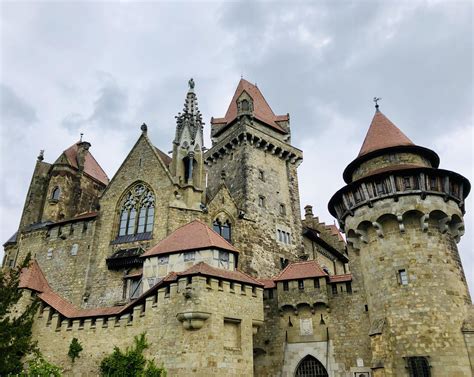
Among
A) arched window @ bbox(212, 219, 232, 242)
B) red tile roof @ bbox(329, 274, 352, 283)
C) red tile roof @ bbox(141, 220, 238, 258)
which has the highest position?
arched window @ bbox(212, 219, 232, 242)

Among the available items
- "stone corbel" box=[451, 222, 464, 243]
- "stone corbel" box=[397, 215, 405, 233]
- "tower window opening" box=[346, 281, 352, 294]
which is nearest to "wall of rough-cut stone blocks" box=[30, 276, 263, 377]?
"tower window opening" box=[346, 281, 352, 294]

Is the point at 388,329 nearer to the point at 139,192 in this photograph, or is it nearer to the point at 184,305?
the point at 184,305

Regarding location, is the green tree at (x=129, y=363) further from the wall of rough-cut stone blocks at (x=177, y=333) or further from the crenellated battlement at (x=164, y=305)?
the crenellated battlement at (x=164, y=305)

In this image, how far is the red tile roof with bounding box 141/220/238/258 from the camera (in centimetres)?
2144

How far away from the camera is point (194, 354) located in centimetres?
1786

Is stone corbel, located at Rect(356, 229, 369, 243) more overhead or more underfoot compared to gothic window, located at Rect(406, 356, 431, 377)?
more overhead

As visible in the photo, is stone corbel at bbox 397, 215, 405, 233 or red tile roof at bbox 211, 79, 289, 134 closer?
stone corbel at bbox 397, 215, 405, 233

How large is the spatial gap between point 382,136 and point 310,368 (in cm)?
1234

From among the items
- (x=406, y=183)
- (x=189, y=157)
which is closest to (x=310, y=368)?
(x=406, y=183)

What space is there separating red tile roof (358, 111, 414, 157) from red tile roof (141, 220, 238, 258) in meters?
8.78

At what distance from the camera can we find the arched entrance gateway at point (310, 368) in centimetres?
2227

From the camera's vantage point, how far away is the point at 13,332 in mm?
19000

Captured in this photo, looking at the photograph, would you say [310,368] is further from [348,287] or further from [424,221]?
[424,221]

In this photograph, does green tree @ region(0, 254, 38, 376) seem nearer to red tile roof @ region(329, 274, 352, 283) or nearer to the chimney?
red tile roof @ region(329, 274, 352, 283)
